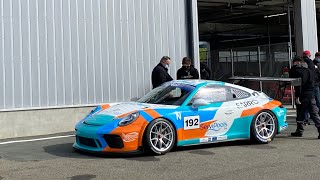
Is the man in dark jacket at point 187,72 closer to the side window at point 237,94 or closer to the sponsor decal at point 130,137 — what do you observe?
the side window at point 237,94

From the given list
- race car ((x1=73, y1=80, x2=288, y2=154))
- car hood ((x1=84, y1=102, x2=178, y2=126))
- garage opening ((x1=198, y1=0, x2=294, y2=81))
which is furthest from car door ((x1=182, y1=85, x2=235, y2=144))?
garage opening ((x1=198, y1=0, x2=294, y2=81))

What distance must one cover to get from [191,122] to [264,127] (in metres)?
1.66

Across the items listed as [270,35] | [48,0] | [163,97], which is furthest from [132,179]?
[270,35]

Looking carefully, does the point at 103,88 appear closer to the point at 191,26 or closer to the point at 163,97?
the point at 191,26

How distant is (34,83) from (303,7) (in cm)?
1027

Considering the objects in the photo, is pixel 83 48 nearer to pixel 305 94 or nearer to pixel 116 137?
pixel 116 137

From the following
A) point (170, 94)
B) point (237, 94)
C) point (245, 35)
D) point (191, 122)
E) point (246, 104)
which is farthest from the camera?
point (245, 35)

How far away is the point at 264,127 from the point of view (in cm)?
862

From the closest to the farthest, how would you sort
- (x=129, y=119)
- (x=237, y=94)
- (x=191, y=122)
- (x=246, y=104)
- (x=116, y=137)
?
(x=116, y=137) < (x=129, y=119) < (x=191, y=122) < (x=246, y=104) < (x=237, y=94)

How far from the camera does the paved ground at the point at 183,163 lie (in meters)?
6.15

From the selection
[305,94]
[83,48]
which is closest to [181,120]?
[305,94]

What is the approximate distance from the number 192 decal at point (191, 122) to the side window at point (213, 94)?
1.06ft

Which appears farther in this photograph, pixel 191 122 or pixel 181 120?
pixel 191 122

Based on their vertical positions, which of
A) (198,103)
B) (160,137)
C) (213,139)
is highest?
(198,103)
